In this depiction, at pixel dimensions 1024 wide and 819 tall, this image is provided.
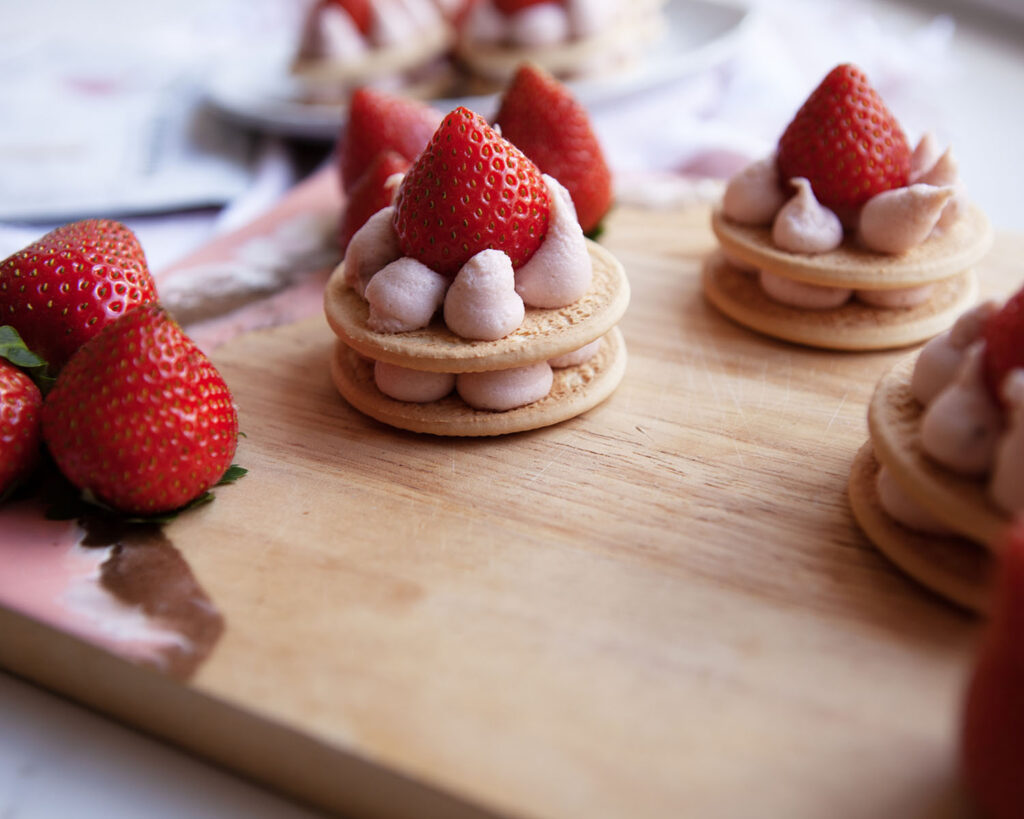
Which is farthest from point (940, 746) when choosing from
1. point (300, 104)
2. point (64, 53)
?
point (64, 53)

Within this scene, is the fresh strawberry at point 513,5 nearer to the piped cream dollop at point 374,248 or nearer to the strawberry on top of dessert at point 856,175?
the strawberry on top of dessert at point 856,175

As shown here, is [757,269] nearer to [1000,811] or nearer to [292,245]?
[292,245]

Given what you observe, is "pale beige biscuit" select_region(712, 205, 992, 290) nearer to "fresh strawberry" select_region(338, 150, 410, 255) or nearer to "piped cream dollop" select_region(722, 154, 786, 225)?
"piped cream dollop" select_region(722, 154, 786, 225)

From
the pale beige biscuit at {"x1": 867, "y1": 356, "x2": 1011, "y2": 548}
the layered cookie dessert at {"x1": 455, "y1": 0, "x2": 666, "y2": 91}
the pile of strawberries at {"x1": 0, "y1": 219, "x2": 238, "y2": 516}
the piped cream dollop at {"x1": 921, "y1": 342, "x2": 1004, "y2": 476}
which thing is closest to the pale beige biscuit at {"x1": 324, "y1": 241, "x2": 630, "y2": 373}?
the pile of strawberries at {"x1": 0, "y1": 219, "x2": 238, "y2": 516}

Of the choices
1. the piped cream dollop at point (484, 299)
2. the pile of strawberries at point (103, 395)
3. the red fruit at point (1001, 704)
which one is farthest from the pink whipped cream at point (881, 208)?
the pile of strawberries at point (103, 395)

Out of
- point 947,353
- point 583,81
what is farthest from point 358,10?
point 947,353

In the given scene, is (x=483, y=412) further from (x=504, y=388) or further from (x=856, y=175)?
(x=856, y=175)
